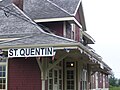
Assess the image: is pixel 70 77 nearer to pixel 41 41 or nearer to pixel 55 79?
pixel 55 79

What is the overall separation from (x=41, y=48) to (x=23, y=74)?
3.26 m

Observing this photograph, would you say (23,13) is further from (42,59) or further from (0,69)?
(42,59)

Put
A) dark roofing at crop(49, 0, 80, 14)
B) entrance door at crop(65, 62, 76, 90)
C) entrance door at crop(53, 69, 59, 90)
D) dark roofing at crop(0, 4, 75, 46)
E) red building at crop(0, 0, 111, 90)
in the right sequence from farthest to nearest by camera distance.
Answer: dark roofing at crop(49, 0, 80, 14) < entrance door at crop(65, 62, 76, 90) < entrance door at crop(53, 69, 59, 90) < dark roofing at crop(0, 4, 75, 46) < red building at crop(0, 0, 111, 90)

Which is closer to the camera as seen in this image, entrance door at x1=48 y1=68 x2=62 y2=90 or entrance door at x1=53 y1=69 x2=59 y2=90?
entrance door at x1=48 y1=68 x2=62 y2=90

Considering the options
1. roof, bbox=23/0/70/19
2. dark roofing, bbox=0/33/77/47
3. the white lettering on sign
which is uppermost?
roof, bbox=23/0/70/19

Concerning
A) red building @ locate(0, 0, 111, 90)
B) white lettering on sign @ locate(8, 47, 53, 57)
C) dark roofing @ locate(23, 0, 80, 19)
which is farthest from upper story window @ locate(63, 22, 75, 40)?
white lettering on sign @ locate(8, 47, 53, 57)

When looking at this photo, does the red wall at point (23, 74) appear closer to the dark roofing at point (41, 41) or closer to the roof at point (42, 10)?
the dark roofing at point (41, 41)

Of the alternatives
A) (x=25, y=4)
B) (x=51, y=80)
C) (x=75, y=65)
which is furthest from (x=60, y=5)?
(x=51, y=80)

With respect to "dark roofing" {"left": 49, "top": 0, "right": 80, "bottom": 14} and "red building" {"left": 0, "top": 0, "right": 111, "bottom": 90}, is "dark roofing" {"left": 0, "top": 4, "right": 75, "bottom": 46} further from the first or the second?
"dark roofing" {"left": 49, "top": 0, "right": 80, "bottom": 14}

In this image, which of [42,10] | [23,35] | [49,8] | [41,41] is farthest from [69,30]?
[41,41]

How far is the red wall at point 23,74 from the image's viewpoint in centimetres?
1634

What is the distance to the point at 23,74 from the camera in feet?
54.3

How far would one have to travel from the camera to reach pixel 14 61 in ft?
55.2

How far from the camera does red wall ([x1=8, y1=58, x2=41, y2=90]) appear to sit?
1634 centimetres
